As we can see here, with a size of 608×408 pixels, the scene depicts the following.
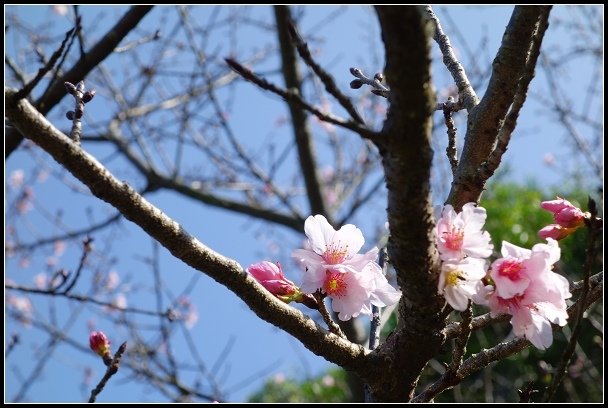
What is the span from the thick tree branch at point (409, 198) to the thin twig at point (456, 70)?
22.7 inches

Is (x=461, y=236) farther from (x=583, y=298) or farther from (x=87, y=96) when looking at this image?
(x=87, y=96)

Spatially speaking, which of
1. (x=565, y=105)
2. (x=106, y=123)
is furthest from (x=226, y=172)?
(x=565, y=105)

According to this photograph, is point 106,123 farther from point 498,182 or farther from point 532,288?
point 498,182

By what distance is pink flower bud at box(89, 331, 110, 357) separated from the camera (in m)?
1.61

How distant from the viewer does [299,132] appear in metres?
4.20

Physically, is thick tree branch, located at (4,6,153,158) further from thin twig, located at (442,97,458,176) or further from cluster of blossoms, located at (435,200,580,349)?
cluster of blossoms, located at (435,200,580,349)

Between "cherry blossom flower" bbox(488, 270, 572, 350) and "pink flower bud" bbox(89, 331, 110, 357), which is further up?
"pink flower bud" bbox(89, 331, 110, 357)

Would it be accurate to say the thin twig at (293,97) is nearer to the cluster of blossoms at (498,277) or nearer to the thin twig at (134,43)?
the cluster of blossoms at (498,277)

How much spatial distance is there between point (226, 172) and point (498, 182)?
3.88 metres

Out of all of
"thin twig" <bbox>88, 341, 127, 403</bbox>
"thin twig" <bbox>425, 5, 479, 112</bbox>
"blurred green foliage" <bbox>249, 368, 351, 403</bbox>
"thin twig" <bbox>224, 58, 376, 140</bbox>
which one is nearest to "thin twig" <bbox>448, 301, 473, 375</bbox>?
"thin twig" <bbox>224, 58, 376, 140</bbox>

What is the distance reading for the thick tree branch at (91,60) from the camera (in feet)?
7.34

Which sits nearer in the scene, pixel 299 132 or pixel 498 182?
pixel 299 132

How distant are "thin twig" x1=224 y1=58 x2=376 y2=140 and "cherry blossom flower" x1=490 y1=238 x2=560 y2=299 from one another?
A: 396mm

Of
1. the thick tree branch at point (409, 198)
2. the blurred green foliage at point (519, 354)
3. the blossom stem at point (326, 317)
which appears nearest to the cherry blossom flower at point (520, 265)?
the thick tree branch at point (409, 198)
